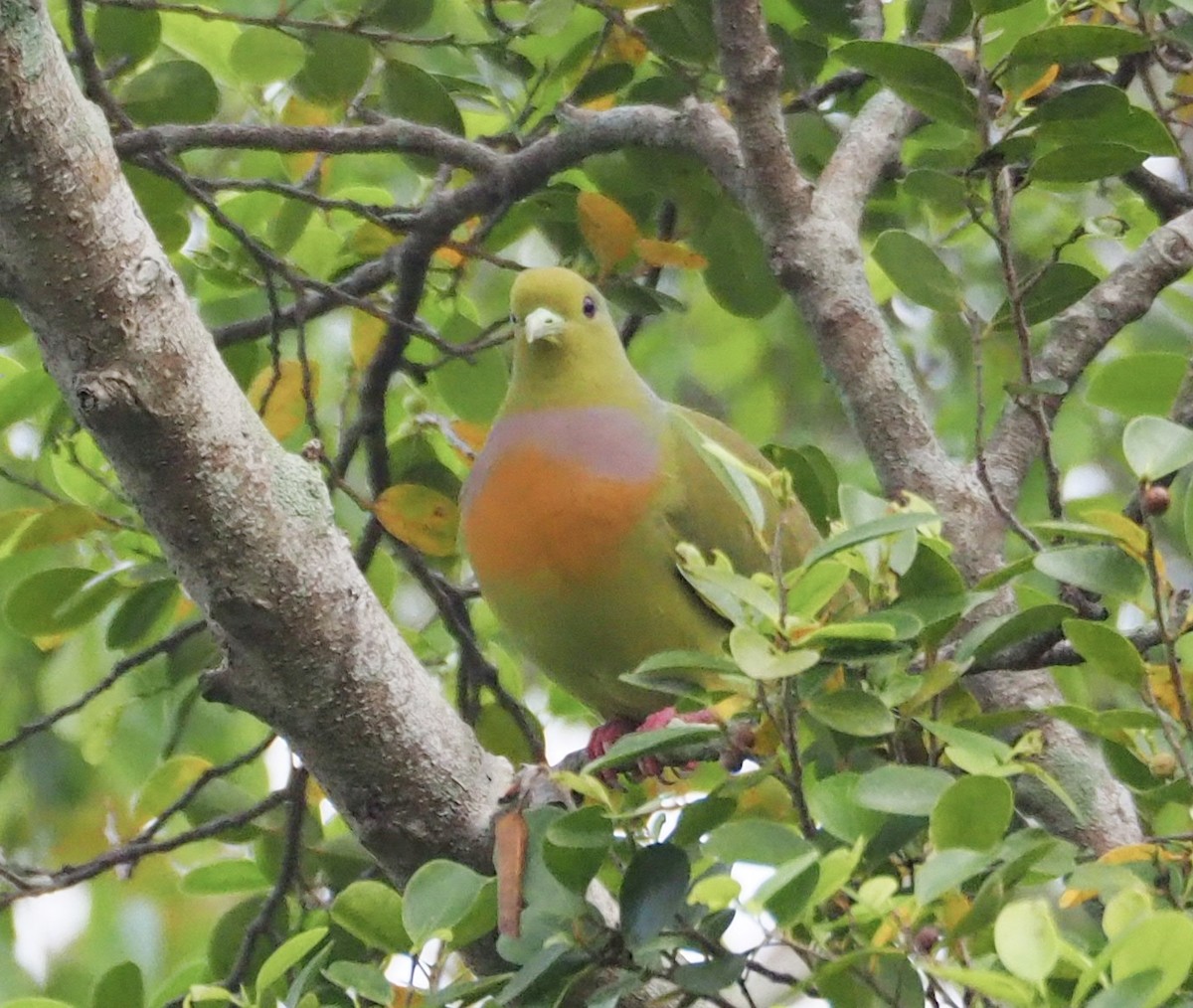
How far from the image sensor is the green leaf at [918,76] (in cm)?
185

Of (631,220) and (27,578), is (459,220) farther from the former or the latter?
(27,578)

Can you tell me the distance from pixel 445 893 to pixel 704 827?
255mm

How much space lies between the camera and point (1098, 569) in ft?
4.88

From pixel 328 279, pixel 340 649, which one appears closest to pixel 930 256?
pixel 340 649

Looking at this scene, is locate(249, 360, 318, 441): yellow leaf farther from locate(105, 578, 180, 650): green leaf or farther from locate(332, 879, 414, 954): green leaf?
locate(332, 879, 414, 954): green leaf

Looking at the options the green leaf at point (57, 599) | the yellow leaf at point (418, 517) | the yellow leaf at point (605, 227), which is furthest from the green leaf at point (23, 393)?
the yellow leaf at point (605, 227)

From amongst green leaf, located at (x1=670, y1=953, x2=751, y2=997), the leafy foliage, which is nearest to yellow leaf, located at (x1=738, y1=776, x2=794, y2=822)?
the leafy foliage

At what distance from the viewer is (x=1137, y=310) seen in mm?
2461

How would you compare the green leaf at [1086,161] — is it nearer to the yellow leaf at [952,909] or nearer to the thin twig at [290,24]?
the yellow leaf at [952,909]

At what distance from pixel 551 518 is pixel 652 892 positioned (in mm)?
1099

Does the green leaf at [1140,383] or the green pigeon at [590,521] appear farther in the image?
the green pigeon at [590,521]

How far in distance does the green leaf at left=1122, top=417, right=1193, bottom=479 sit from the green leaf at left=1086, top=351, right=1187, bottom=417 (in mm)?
652

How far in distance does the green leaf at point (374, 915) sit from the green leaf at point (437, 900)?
95 millimetres

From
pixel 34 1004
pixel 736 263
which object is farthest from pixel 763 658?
pixel 736 263
